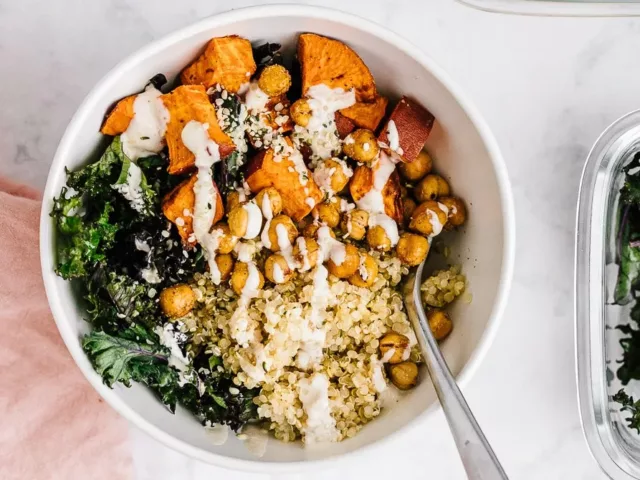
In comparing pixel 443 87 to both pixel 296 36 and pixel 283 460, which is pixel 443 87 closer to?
pixel 296 36

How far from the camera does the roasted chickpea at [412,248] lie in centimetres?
108

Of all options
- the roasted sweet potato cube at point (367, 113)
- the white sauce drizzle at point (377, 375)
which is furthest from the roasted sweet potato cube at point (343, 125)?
the white sauce drizzle at point (377, 375)

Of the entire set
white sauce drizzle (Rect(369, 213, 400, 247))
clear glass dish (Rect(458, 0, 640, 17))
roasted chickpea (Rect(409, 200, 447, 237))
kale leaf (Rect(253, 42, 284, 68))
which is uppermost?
clear glass dish (Rect(458, 0, 640, 17))

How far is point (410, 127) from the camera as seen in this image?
1.08 m

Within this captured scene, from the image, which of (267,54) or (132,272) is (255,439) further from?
(267,54)

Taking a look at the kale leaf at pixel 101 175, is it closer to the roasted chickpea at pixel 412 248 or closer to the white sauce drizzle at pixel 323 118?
the white sauce drizzle at pixel 323 118

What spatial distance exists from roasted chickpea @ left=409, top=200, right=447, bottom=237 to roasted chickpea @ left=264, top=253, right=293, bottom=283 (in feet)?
0.65

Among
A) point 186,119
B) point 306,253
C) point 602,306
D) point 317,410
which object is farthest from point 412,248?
point 602,306

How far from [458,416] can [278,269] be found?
12.4 inches

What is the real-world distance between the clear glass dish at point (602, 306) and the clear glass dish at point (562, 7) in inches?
7.3

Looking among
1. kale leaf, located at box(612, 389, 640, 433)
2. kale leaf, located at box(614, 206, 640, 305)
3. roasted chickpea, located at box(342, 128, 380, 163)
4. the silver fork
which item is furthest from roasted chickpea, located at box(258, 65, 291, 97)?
kale leaf, located at box(612, 389, 640, 433)

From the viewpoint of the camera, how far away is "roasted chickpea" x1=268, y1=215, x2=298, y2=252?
1.06 m

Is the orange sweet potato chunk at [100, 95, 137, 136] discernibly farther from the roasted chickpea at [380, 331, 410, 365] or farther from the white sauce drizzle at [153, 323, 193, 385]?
the roasted chickpea at [380, 331, 410, 365]

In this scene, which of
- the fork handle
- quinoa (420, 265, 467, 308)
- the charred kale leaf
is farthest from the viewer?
the charred kale leaf
